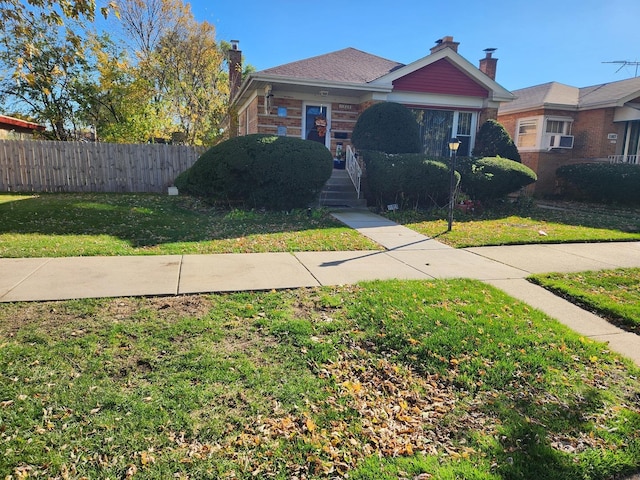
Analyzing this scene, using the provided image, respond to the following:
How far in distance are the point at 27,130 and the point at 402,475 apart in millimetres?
25199

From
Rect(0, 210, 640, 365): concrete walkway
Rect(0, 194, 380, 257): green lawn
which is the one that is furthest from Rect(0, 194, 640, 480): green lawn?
Rect(0, 194, 380, 257): green lawn

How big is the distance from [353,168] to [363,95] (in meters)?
2.87

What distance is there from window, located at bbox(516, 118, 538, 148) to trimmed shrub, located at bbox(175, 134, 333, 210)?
12.7 m

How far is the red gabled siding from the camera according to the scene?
1471cm

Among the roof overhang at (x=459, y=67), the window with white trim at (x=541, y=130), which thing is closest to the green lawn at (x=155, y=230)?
the roof overhang at (x=459, y=67)

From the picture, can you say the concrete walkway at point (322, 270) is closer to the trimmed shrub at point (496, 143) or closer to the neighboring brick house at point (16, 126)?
the trimmed shrub at point (496, 143)


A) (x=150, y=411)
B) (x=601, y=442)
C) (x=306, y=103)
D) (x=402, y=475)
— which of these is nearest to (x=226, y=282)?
→ (x=150, y=411)

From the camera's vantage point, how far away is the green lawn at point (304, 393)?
2.51 m

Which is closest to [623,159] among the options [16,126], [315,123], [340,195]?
[340,195]

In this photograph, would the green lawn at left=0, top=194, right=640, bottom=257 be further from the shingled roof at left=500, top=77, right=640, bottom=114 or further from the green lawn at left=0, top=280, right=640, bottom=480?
the shingled roof at left=500, top=77, right=640, bottom=114

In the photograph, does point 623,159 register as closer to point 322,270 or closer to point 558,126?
point 558,126

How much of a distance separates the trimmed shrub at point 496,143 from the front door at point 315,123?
5763 millimetres

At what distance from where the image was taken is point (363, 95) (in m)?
14.6

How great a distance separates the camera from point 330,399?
3.10m
